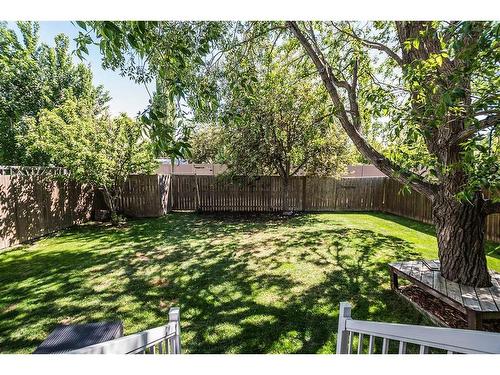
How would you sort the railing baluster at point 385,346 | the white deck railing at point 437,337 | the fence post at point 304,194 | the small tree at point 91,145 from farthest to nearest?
the fence post at point 304,194 → the small tree at point 91,145 → the railing baluster at point 385,346 → the white deck railing at point 437,337

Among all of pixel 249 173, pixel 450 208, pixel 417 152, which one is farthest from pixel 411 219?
pixel 417 152

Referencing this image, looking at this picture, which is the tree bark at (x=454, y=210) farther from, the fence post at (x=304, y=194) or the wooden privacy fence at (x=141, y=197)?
the wooden privacy fence at (x=141, y=197)

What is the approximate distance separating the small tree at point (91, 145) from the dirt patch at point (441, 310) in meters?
5.06

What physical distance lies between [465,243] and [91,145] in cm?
695

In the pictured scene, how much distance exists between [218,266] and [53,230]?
4540 millimetres

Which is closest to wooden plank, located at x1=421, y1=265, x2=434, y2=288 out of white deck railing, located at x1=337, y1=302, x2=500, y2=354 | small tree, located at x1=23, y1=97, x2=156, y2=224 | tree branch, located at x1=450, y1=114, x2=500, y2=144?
tree branch, located at x1=450, y1=114, x2=500, y2=144

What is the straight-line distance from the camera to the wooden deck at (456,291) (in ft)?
7.18

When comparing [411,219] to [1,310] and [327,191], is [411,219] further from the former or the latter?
[1,310]

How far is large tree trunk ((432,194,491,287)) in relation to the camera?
2.71m

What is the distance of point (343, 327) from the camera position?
146 cm

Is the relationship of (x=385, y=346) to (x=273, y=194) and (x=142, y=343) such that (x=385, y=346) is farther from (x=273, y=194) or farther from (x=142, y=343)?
(x=273, y=194)

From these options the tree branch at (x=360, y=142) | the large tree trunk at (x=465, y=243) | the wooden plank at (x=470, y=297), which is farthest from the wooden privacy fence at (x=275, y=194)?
the wooden plank at (x=470, y=297)

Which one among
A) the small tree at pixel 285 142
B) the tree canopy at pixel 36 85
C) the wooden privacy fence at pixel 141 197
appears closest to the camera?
the small tree at pixel 285 142
